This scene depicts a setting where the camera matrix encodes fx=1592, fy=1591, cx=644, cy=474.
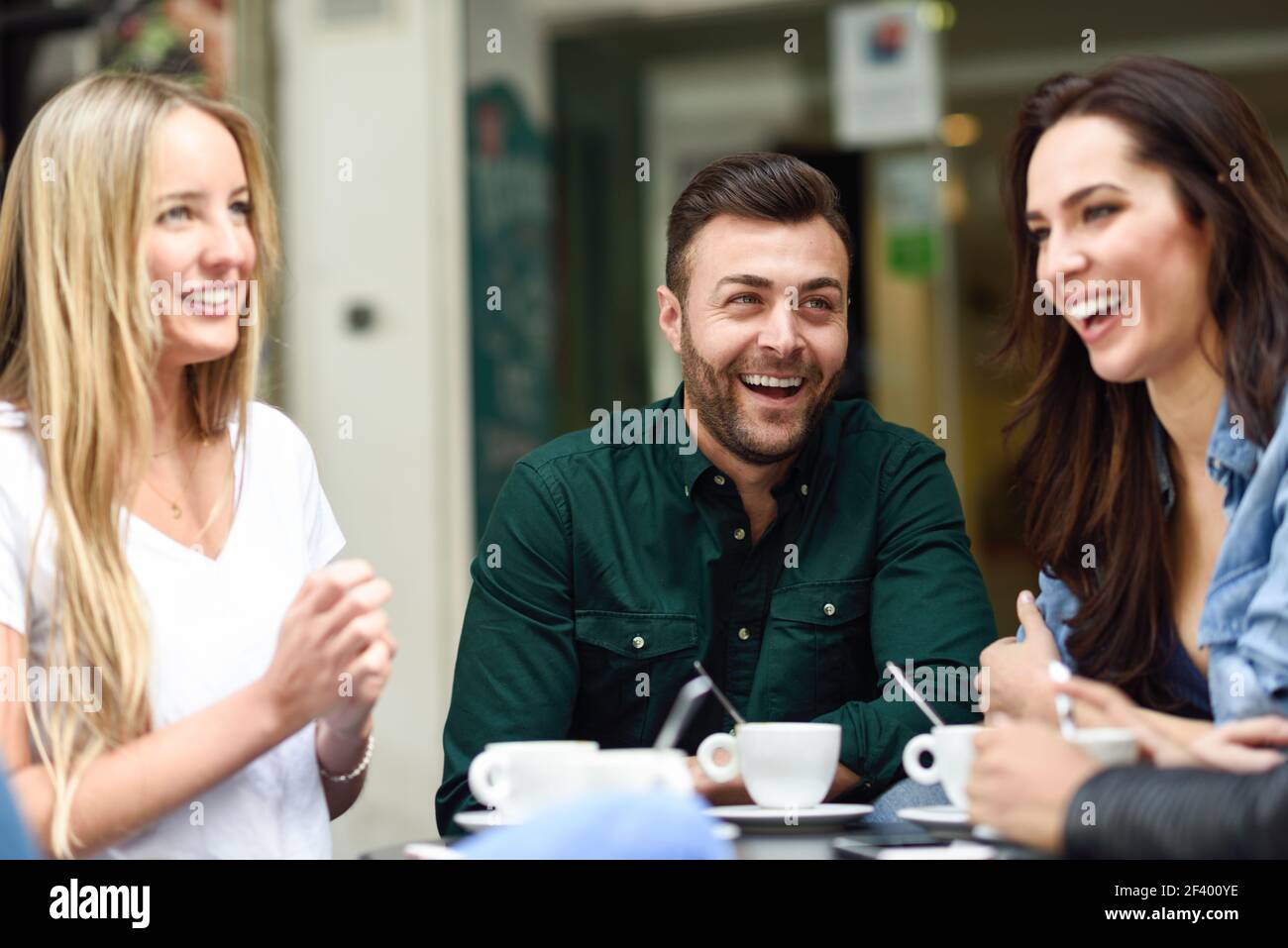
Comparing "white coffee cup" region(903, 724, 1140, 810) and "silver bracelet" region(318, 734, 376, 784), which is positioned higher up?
"white coffee cup" region(903, 724, 1140, 810)

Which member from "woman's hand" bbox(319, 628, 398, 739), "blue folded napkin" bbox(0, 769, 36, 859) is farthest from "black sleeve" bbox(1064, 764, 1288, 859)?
"blue folded napkin" bbox(0, 769, 36, 859)

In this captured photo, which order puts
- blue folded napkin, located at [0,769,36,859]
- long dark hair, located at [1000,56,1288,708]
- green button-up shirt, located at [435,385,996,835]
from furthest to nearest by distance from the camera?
green button-up shirt, located at [435,385,996,835]
long dark hair, located at [1000,56,1288,708]
blue folded napkin, located at [0,769,36,859]

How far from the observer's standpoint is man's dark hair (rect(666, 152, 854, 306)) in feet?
8.86

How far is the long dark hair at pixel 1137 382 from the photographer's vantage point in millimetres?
2100

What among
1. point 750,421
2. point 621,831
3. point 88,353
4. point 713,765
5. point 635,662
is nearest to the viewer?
point 621,831

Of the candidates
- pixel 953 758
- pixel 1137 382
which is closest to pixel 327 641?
pixel 953 758

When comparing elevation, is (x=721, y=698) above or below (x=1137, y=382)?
below

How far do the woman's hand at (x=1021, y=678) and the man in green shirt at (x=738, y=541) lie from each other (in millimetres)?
311

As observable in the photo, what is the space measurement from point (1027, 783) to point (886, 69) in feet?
15.8

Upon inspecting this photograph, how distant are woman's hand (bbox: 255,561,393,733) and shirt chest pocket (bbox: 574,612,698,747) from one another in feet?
2.25

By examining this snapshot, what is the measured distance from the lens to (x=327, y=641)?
1.85 metres

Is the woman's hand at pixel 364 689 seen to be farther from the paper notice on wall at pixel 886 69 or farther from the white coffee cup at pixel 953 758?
the paper notice on wall at pixel 886 69

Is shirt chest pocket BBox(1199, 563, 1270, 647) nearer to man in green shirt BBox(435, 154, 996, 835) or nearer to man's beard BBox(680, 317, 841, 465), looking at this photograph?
man in green shirt BBox(435, 154, 996, 835)

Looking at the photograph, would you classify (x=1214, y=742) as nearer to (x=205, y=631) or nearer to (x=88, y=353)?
(x=205, y=631)
